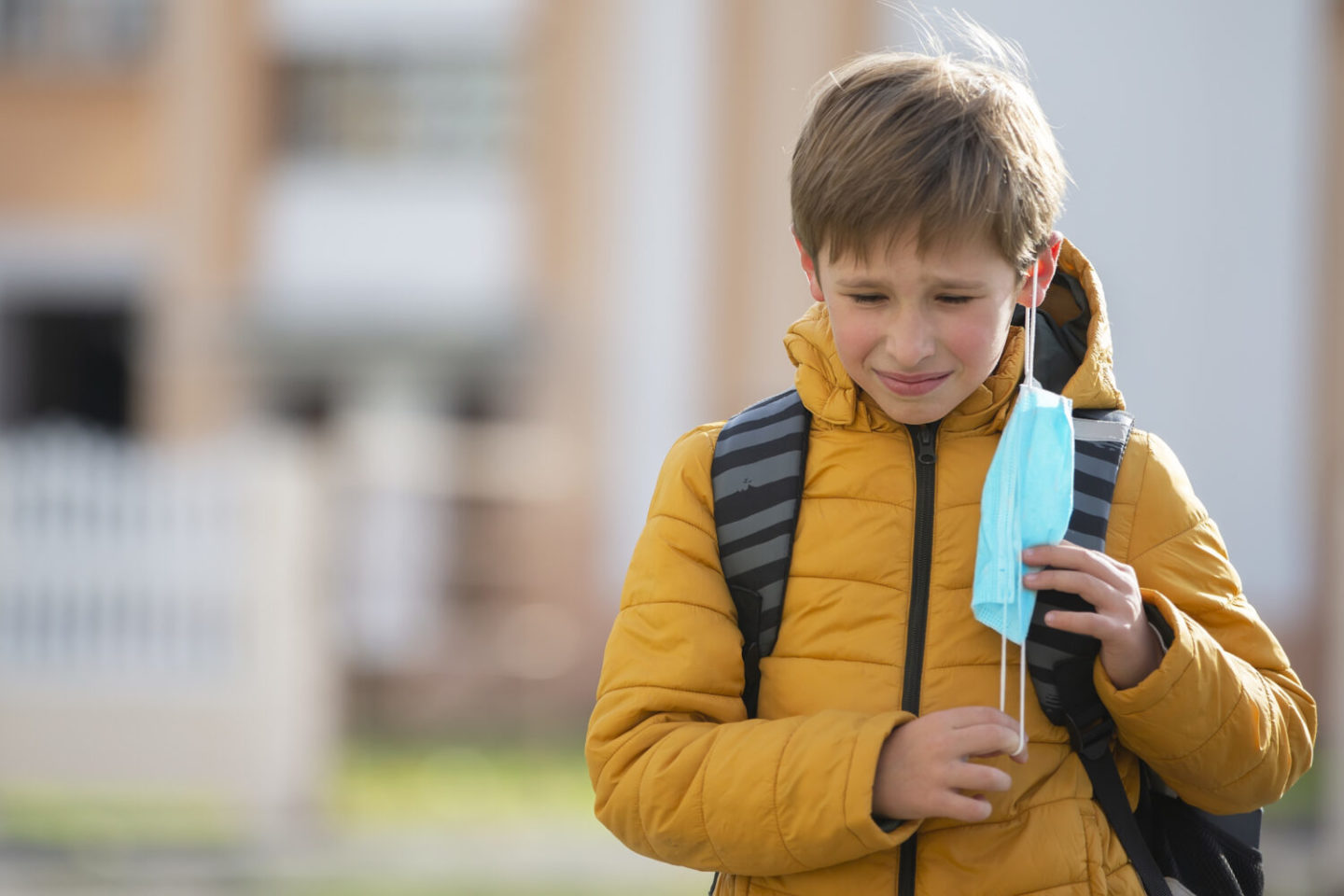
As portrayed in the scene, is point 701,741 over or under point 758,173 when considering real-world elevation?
under

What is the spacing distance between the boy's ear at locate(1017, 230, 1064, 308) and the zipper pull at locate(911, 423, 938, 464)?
170 millimetres

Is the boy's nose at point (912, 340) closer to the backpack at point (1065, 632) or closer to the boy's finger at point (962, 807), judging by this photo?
the backpack at point (1065, 632)

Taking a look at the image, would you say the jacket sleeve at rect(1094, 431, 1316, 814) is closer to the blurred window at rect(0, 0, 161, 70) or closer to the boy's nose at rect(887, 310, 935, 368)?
the boy's nose at rect(887, 310, 935, 368)

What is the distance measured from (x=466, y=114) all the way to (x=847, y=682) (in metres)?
11.9

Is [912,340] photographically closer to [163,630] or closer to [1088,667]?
[1088,667]

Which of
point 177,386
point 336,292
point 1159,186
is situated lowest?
point 177,386

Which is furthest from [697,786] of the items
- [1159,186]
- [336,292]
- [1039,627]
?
[336,292]

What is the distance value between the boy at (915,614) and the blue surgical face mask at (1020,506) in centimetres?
3

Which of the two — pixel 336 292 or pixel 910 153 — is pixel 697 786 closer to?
pixel 910 153

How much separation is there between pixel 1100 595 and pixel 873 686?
10.4 inches

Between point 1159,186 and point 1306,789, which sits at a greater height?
point 1159,186

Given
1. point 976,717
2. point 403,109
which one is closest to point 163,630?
point 403,109

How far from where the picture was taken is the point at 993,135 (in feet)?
5.38

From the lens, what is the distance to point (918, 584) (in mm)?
1692
